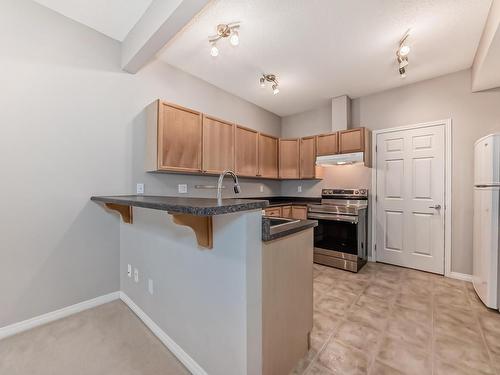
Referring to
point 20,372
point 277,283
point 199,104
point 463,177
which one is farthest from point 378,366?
point 199,104

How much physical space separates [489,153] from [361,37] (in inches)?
68.3

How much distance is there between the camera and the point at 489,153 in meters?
2.15

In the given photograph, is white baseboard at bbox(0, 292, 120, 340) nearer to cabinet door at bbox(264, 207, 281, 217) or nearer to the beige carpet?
the beige carpet

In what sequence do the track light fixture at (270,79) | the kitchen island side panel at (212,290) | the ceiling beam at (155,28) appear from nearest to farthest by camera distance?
the kitchen island side panel at (212,290) → the ceiling beam at (155,28) → the track light fixture at (270,79)

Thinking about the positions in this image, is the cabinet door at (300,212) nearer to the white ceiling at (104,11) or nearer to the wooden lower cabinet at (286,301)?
the wooden lower cabinet at (286,301)

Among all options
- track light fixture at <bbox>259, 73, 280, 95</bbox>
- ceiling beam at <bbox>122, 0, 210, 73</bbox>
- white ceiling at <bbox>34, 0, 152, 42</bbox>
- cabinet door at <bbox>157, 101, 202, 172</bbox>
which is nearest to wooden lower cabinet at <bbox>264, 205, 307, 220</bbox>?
cabinet door at <bbox>157, 101, 202, 172</bbox>

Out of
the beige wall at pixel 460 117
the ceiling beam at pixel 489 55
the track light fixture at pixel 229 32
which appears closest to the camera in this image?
the ceiling beam at pixel 489 55

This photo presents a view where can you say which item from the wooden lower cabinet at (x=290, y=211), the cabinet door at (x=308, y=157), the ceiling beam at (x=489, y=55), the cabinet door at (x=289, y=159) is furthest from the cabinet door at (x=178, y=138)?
the ceiling beam at (x=489, y=55)

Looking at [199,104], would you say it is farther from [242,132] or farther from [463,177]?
[463,177]

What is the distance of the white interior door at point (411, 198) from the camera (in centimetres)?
308

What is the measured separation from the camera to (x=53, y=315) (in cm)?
199

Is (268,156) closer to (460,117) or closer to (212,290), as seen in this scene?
(460,117)

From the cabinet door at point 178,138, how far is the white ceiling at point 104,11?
31.4 inches

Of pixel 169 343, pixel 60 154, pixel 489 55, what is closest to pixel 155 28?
pixel 60 154
